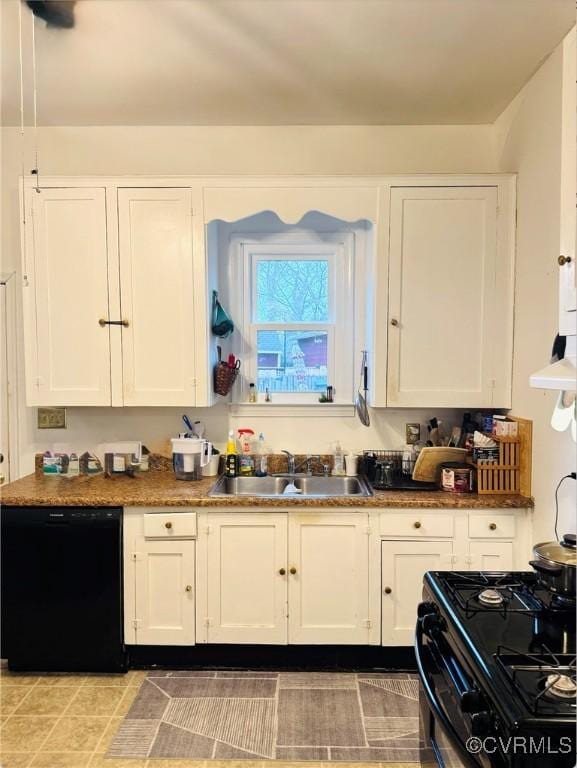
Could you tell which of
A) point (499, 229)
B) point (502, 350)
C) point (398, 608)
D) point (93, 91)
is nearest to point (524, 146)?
point (499, 229)

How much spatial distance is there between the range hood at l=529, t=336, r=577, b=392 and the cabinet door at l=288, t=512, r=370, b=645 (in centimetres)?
147

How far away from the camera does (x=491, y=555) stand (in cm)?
253

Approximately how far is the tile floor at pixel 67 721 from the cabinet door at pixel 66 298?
1.35 m

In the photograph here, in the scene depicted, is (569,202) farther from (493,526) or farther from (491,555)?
(491,555)

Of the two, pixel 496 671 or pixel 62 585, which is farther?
pixel 62 585

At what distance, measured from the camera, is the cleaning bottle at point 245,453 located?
3.02 meters

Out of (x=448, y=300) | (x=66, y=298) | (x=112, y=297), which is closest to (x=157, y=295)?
(x=112, y=297)

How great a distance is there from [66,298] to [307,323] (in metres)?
1.33

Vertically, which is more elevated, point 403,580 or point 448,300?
point 448,300

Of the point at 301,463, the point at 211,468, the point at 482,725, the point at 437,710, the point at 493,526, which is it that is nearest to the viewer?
the point at 482,725

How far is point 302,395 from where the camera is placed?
125 inches

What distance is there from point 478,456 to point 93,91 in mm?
2594

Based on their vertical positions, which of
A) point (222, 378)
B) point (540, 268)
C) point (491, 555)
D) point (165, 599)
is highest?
point (540, 268)

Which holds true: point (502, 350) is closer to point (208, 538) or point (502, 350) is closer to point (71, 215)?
point (208, 538)
